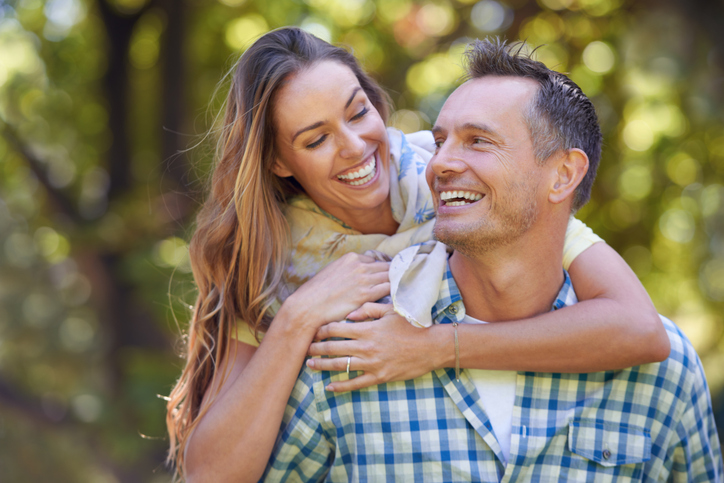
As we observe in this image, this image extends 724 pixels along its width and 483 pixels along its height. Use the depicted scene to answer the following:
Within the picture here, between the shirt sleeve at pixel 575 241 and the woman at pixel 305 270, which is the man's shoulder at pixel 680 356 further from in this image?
the shirt sleeve at pixel 575 241

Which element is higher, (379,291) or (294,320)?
(379,291)

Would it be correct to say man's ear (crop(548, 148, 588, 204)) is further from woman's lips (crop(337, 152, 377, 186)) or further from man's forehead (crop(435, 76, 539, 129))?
woman's lips (crop(337, 152, 377, 186))

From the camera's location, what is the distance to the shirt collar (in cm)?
217

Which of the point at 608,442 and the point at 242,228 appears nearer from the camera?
the point at 608,442

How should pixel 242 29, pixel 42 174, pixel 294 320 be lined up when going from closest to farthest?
1. pixel 294 320
2. pixel 242 29
3. pixel 42 174

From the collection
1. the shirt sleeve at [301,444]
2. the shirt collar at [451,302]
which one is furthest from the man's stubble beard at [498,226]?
the shirt sleeve at [301,444]

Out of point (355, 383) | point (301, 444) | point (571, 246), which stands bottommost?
point (301, 444)

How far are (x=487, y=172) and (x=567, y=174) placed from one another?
0.32m

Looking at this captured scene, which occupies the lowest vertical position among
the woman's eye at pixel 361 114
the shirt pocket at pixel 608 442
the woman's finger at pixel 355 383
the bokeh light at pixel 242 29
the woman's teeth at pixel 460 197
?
the shirt pocket at pixel 608 442

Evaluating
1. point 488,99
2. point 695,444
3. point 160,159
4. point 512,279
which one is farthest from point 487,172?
point 160,159

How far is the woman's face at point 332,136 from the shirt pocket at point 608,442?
42.4 inches

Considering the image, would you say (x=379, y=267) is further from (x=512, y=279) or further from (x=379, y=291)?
(x=512, y=279)

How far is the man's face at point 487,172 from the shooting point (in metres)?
1.96

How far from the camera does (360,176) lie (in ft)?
8.15
